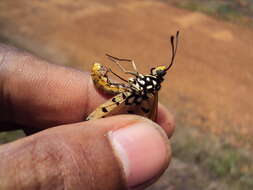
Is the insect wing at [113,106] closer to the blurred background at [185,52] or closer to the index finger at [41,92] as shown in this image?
the index finger at [41,92]

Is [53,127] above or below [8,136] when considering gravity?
above

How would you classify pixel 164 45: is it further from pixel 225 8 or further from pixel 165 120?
pixel 165 120

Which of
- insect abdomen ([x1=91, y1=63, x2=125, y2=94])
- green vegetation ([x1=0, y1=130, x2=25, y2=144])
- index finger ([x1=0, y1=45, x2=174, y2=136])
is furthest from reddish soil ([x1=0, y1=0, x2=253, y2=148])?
insect abdomen ([x1=91, y1=63, x2=125, y2=94])

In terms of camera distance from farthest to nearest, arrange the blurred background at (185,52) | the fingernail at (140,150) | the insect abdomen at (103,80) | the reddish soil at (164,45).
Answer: the reddish soil at (164,45)
the blurred background at (185,52)
the insect abdomen at (103,80)
the fingernail at (140,150)

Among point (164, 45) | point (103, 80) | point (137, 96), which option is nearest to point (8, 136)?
point (103, 80)

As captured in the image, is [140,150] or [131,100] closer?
[140,150]

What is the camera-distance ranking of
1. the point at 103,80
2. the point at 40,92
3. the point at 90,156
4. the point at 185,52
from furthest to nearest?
the point at 185,52, the point at 40,92, the point at 103,80, the point at 90,156

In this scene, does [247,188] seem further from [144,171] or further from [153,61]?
[153,61]

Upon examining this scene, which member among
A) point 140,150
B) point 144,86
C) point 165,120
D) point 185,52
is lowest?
point 185,52

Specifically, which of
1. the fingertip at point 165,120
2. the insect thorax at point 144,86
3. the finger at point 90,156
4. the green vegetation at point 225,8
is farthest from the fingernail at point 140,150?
the green vegetation at point 225,8
